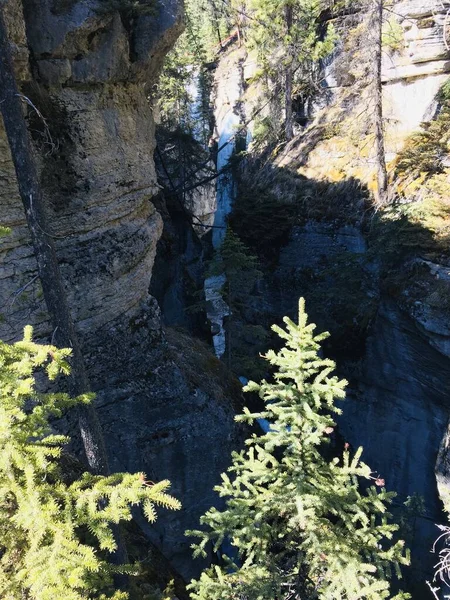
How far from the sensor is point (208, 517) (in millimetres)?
6375

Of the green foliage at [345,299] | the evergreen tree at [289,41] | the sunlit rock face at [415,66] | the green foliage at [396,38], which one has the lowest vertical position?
the green foliage at [345,299]

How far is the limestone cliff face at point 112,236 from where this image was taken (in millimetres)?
8273

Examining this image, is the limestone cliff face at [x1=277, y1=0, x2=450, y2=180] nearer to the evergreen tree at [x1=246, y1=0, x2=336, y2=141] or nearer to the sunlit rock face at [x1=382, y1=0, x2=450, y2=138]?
the sunlit rock face at [x1=382, y1=0, x2=450, y2=138]

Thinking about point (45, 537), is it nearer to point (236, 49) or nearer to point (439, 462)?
point (439, 462)

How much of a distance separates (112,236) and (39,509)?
7.63 meters

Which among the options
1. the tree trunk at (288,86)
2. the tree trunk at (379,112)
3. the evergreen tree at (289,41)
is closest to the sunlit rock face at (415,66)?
the tree trunk at (379,112)

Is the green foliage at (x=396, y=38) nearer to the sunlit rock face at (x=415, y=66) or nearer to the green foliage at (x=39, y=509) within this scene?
the sunlit rock face at (x=415, y=66)

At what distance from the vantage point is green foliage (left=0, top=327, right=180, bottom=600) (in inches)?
136

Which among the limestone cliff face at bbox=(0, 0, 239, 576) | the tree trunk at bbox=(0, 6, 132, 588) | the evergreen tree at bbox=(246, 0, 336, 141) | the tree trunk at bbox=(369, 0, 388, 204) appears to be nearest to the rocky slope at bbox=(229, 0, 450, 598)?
the tree trunk at bbox=(369, 0, 388, 204)

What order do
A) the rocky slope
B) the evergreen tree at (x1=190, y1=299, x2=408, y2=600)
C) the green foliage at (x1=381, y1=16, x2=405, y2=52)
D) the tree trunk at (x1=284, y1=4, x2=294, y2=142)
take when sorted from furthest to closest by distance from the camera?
1. the tree trunk at (x1=284, y1=4, x2=294, y2=142)
2. the green foliage at (x1=381, y1=16, x2=405, y2=52)
3. the rocky slope
4. the evergreen tree at (x1=190, y1=299, x2=408, y2=600)

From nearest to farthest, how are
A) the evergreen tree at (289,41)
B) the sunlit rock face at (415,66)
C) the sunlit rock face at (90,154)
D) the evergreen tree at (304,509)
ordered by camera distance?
1. the evergreen tree at (304,509)
2. the sunlit rock face at (90,154)
3. the sunlit rock face at (415,66)
4. the evergreen tree at (289,41)

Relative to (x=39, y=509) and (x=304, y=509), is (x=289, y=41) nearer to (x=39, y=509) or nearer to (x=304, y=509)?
(x=304, y=509)

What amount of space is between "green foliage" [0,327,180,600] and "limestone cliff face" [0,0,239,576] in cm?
516

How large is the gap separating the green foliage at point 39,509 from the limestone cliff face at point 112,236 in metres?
5.16
